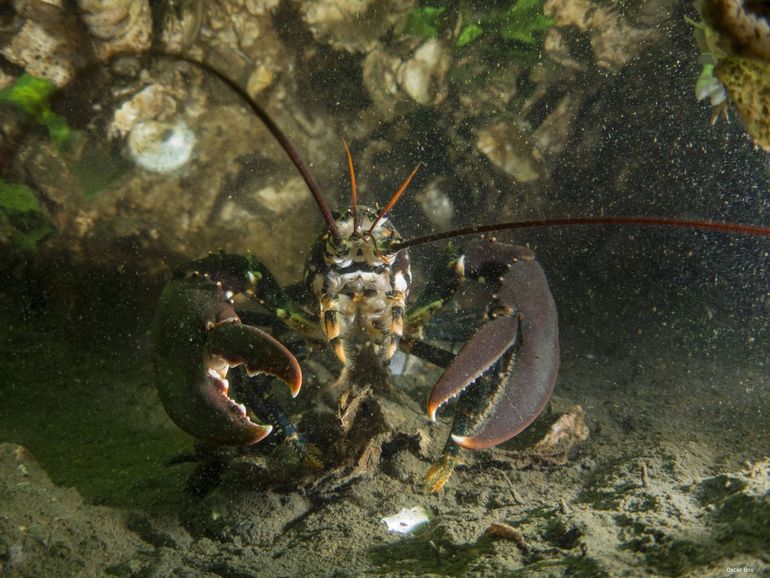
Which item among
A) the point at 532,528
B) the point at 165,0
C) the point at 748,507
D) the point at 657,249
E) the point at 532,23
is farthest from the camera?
the point at 657,249

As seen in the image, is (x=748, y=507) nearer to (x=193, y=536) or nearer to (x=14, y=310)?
(x=193, y=536)

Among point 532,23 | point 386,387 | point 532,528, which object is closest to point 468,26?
point 532,23

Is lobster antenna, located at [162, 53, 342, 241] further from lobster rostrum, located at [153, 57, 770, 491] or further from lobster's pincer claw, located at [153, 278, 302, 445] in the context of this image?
lobster's pincer claw, located at [153, 278, 302, 445]

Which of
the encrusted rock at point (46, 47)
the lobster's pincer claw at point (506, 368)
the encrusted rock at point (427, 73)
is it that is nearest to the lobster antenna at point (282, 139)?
the lobster's pincer claw at point (506, 368)

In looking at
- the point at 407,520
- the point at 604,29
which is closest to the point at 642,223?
the point at 407,520

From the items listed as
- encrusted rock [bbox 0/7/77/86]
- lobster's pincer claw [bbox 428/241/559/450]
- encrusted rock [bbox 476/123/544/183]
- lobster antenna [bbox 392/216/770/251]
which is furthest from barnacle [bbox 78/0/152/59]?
lobster's pincer claw [bbox 428/241/559/450]

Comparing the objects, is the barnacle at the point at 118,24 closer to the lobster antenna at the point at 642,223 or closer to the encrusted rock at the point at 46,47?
the encrusted rock at the point at 46,47
